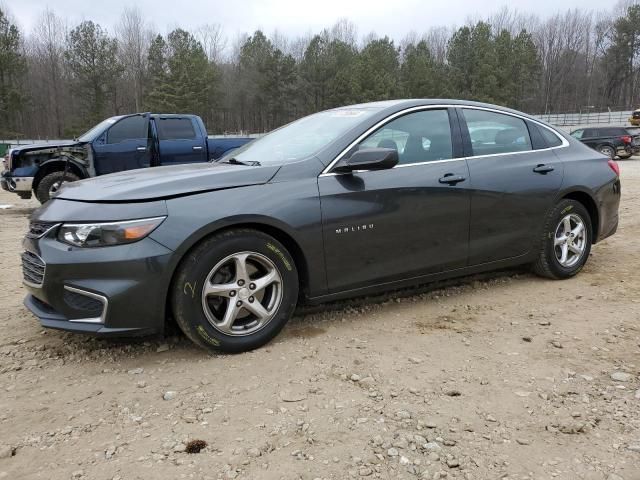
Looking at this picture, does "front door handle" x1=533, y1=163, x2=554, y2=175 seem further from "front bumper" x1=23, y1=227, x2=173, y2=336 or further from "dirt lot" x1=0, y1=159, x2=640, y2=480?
"front bumper" x1=23, y1=227, x2=173, y2=336

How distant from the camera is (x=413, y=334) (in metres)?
3.49

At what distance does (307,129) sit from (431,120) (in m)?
0.94

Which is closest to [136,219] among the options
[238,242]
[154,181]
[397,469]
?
[154,181]

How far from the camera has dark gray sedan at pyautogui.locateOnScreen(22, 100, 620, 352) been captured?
114 inches

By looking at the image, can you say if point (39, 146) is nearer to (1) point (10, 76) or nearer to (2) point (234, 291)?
(2) point (234, 291)

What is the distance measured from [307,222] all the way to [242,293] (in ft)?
1.94

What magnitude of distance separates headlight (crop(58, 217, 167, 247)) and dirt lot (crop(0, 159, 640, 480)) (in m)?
0.75

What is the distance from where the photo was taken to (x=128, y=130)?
1030 cm

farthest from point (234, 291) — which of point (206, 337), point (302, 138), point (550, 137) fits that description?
point (550, 137)

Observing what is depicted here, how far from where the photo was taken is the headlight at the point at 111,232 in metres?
2.88

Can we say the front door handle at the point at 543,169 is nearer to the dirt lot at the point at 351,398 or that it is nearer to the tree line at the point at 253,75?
the dirt lot at the point at 351,398

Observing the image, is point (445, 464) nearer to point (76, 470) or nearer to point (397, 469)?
point (397, 469)

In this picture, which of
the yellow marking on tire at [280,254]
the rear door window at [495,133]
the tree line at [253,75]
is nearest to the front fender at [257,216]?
the yellow marking on tire at [280,254]

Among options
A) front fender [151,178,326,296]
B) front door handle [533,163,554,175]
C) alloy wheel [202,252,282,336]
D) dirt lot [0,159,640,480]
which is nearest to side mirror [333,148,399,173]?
front fender [151,178,326,296]
